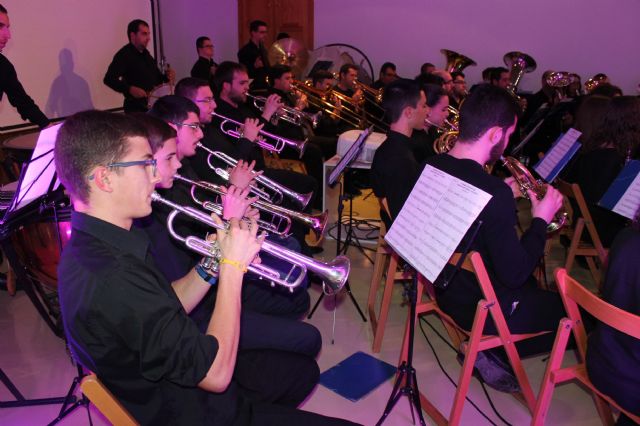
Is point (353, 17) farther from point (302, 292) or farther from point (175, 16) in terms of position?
point (302, 292)

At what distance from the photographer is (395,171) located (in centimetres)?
325

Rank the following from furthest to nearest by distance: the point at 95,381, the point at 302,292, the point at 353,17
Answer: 1. the point at 353,17
2. the point at 302,292
3. the point at 95,381

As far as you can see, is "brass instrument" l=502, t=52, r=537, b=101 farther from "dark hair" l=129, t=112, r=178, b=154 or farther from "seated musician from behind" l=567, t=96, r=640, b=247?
"dark hair" l=129, t=112, r=178, b=154

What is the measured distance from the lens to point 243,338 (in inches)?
92.8

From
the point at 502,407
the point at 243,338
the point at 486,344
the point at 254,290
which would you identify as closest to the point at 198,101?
the point at 254,290

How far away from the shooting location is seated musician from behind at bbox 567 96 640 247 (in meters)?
3.75

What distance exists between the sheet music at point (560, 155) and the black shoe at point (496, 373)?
1.76 m

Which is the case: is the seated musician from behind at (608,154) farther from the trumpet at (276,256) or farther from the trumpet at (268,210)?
the trumpet at (276,256)

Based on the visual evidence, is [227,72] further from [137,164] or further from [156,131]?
[137,164]

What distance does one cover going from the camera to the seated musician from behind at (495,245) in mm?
2338

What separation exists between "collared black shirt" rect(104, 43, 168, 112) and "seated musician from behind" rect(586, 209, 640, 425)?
5.84 metres

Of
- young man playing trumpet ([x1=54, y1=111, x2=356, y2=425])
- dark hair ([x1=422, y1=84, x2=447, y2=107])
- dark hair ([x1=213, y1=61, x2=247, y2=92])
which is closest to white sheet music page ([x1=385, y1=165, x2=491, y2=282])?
young man playing trumpet ([x1=54, y1=111, x2=356, y2=425])

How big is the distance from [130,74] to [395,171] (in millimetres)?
4657

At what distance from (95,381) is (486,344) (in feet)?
5.85
